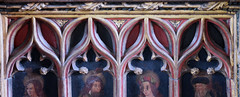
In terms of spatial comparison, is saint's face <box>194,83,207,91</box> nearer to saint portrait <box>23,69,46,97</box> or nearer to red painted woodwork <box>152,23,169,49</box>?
→ red painted woodwork <box>152,23,169,49</box>

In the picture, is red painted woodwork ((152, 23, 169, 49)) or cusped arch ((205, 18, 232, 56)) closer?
cusped arch ((205, 18, 232, 56))

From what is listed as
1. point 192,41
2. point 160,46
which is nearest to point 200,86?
point 192,41

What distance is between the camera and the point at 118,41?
5.70 m

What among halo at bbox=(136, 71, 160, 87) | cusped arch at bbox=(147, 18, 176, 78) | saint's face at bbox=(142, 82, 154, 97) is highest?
cusped arch at bbox=(147, 18, 176, 78)

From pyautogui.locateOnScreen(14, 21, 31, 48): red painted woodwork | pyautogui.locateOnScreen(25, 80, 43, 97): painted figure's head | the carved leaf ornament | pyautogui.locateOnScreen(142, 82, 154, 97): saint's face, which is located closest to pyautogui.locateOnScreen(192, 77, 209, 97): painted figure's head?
the carved leaf ornament

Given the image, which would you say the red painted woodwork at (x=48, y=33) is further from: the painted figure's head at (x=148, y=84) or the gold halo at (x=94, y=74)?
the painted figure's head at (x=148, y=84)

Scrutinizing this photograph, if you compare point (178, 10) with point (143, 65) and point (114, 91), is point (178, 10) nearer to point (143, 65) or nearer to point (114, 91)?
point (143, 65)

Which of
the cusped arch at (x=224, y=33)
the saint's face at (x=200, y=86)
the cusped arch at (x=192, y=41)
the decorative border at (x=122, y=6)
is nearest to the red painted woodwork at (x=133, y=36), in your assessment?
the decorative border at (x=122, y=6)

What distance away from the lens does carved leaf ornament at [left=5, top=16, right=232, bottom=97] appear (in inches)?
223

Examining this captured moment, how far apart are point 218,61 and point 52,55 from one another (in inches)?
80.3

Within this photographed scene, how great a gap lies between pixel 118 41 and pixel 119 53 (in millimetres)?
148

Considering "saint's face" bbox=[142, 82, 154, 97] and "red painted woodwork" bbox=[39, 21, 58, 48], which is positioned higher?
"red painted woodwork" bbox=[39, 21, 58, 48]

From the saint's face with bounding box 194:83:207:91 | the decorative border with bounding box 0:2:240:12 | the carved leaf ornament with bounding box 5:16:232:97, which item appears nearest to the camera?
the decorative border with bounding box 0:2:240:12

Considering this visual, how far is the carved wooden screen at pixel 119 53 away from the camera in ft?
18.5
